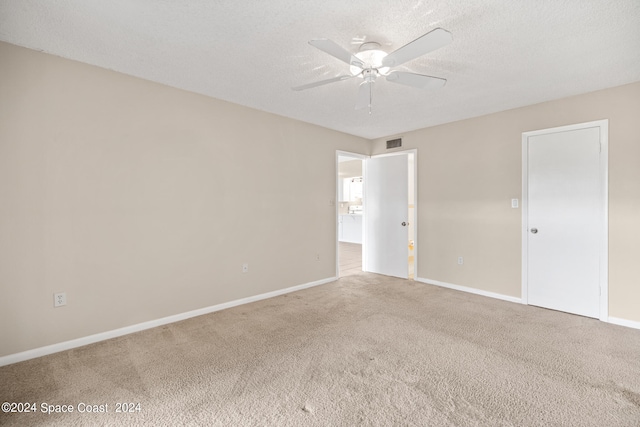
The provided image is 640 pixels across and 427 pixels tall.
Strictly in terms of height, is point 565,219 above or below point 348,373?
above

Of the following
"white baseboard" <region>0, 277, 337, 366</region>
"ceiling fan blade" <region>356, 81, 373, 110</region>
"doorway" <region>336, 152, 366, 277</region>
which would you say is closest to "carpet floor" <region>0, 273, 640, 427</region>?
"white baseboard" <region>0, 277, 337, 366</region>

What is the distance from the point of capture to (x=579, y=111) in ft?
11.1

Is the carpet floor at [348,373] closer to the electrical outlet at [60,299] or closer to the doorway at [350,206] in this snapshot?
the electrical outlet at [60,299]

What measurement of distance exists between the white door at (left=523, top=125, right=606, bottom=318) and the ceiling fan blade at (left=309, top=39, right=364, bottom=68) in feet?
→ 9.17

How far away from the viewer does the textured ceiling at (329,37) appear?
1.93 metres

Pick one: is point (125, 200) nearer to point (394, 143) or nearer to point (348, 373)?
point (348, 373)

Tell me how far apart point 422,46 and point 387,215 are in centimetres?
367

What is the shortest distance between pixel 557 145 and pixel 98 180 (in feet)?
15.9

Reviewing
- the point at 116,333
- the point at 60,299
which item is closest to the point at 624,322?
the point at 116,333

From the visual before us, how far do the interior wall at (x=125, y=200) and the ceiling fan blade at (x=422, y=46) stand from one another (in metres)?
2.25

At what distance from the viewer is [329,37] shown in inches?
88.4

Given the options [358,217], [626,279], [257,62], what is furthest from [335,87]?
[358,217]

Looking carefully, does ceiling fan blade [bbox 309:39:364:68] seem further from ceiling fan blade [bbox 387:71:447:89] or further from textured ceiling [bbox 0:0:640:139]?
ceiling fan blade [bbox 387:71:447:89]

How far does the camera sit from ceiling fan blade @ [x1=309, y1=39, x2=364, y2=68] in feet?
6.02
